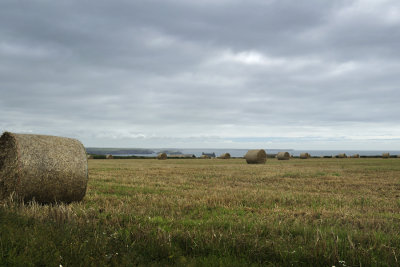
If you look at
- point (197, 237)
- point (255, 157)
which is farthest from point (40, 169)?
point (255, 157)

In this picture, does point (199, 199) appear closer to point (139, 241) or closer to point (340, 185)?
point (139, 241)

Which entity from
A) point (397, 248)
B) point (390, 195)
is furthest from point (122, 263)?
point (390, 195)

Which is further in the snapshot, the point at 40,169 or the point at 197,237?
the point at 40,169

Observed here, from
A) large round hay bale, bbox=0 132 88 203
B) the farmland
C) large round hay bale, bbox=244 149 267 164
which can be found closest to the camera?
the farmland

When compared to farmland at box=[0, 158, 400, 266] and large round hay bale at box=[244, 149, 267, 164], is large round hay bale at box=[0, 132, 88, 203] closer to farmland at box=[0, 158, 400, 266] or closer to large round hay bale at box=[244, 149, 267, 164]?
farmland at box=[0, 158, 400, 266]

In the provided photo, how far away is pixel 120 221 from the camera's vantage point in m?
6.35

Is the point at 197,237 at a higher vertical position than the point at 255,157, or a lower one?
lower

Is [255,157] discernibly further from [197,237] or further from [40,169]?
[197,237]

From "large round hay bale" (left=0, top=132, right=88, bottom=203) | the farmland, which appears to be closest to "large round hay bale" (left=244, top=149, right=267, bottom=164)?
the farmland

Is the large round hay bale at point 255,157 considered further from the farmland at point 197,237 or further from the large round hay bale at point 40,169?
the large round hay bale at point 40,169

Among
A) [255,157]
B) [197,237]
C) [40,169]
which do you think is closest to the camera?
[197,237]

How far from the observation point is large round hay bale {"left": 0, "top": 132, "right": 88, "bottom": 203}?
853cm

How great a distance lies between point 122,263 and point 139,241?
794 millimetres

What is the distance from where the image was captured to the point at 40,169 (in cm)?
873
